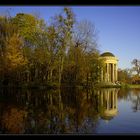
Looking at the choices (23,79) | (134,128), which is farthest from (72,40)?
(134,128)

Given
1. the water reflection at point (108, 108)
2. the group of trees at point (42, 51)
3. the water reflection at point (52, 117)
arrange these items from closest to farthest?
the water reflection at point (52, 117) < the water reflection at point (108, 108) < the group of trees at point (42, 51)

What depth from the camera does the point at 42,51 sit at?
34812mm

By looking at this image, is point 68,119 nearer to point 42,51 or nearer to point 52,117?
point 52,117

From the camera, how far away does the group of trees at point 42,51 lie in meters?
32.8

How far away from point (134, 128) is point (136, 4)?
662 centimetres

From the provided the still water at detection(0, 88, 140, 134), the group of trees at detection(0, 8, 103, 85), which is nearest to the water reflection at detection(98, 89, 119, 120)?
the still water at detection(0, 88, 140, 134)

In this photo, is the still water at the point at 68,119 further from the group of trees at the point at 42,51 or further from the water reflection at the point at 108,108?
the group of trees at the point at 42,51

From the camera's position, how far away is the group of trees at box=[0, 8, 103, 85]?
3275cm

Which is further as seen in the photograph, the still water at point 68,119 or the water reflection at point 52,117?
the water reflection at point 52,117

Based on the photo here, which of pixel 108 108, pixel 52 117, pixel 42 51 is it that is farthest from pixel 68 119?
pixel 42 51

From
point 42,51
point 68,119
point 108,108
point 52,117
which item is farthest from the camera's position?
point 42,51

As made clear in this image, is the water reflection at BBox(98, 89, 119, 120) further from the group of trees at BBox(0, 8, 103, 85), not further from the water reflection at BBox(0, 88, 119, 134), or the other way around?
the group of trees at BBox(0, 8, 103, 85)

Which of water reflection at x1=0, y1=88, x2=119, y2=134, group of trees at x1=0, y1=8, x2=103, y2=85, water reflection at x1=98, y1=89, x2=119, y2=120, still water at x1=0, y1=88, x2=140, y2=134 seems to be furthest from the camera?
group of trees at x1=0, y1=8, x2=103, y2=85

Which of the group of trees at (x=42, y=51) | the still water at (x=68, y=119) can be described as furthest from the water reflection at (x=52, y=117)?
the group of trees at (x=42, y=51)
